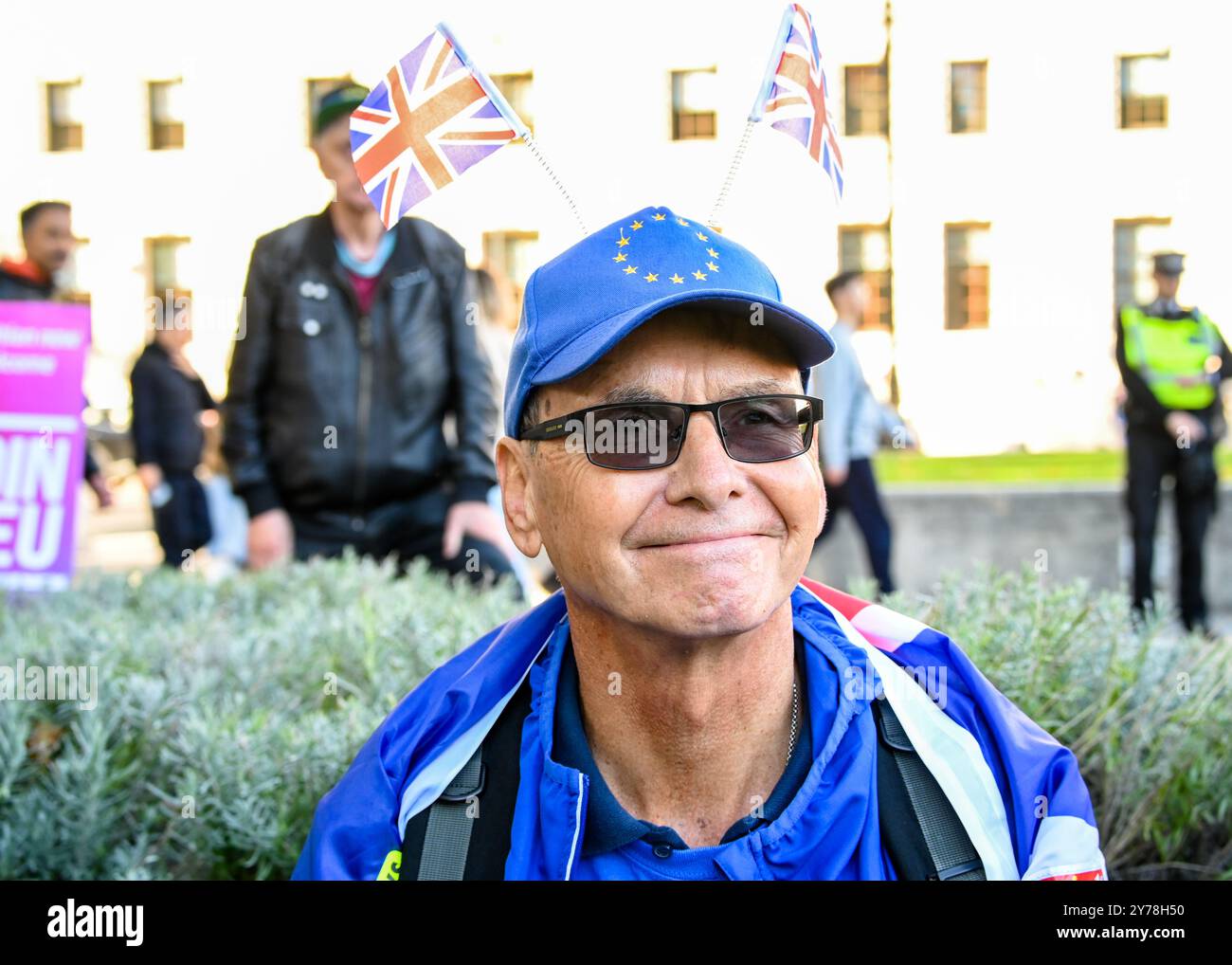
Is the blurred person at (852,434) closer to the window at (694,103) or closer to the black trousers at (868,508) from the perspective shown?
the black trousers at (868,508)

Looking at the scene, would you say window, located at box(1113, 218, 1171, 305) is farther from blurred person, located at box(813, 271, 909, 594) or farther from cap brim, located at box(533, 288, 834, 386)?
cap brim, located at box(533, 288, 834, 386)

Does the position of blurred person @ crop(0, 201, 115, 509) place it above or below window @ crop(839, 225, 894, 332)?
below

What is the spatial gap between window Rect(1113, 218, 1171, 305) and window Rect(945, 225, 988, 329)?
2.25 meters

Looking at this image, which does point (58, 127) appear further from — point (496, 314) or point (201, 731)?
point (201, 731)

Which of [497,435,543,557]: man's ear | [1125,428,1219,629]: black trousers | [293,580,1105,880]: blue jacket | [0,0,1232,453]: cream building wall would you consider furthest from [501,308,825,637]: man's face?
[0,0,1232,453]: cream building wall

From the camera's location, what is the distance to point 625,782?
218cm

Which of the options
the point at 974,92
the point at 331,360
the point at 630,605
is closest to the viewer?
the point at 630,605

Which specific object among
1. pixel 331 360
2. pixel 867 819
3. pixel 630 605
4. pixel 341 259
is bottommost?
pixel 867 819

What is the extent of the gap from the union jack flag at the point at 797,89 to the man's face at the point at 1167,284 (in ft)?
21.6

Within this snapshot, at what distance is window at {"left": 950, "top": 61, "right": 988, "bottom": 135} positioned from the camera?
2467 centimetres
